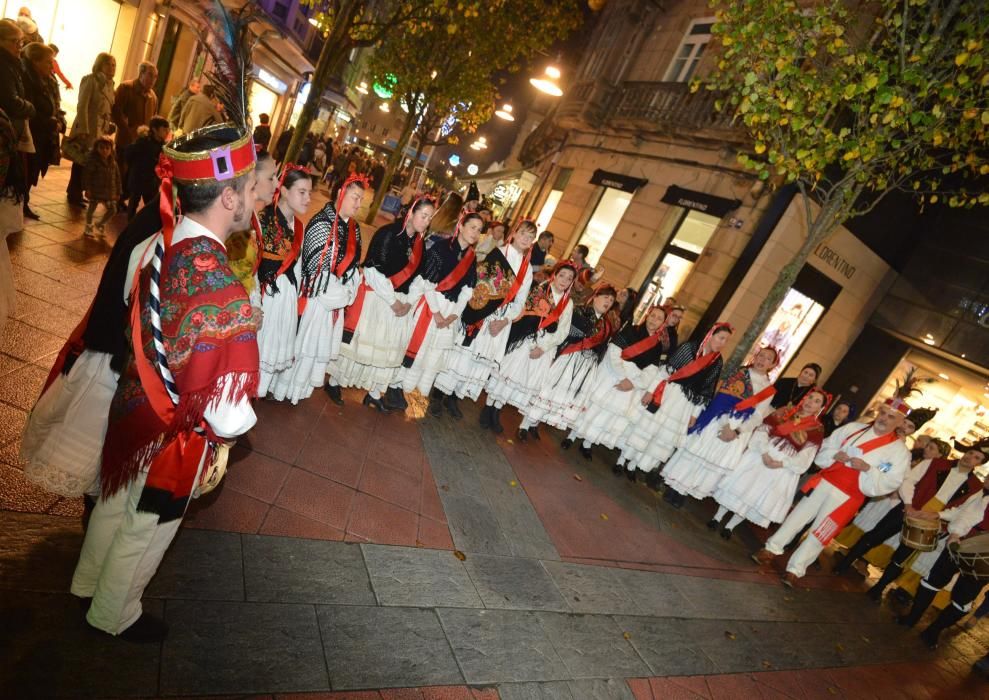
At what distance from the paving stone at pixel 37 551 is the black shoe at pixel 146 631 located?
0.41 metres

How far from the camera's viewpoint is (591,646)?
3.35 meters

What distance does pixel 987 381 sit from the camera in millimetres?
11172

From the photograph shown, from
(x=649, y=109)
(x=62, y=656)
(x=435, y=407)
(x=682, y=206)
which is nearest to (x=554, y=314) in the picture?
(x=435, y=407)

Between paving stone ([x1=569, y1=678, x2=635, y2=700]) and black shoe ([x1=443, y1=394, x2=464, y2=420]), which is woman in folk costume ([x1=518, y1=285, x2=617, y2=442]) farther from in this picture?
paving stone ([x1=569, y1=678, x2=635, y2=700])

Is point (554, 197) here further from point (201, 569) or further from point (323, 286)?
point (201, 569)

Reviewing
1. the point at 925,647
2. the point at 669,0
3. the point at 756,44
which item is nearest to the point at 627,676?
the point at 925,647

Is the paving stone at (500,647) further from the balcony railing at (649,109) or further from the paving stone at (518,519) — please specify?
the balcony railing at (649,109)

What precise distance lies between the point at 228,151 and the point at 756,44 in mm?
7469

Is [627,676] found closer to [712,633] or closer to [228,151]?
[712,633]

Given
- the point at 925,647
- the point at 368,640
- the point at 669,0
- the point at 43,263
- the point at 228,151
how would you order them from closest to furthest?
the point at 228,151 → the point at 368,640 → the point at 43,263 → the point at 925,647 → the point at 669,0

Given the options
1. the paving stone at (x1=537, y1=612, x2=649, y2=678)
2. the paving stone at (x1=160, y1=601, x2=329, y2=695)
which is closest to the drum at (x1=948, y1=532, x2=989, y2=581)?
the paving stone at (x1=537, y1=612, x2=649, y2=678)

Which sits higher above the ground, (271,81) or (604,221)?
(604,221)

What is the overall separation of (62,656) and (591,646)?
9.48 ft

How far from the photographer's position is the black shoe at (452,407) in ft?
18.8
